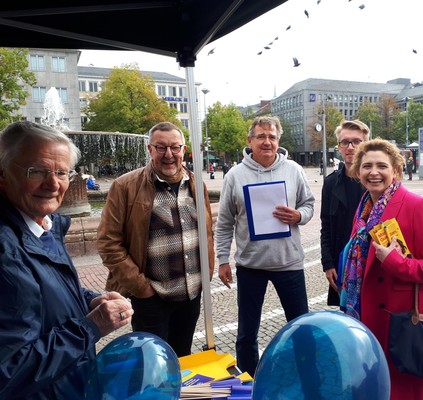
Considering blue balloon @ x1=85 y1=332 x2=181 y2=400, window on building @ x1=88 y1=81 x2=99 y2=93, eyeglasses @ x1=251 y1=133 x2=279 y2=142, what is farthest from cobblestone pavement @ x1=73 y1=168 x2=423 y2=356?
window on building @ x1=88 y1=81 x2=99 y2=93

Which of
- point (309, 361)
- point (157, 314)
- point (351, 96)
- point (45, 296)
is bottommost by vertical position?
point (157, 314)

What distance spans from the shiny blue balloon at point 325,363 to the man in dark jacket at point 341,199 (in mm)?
2218

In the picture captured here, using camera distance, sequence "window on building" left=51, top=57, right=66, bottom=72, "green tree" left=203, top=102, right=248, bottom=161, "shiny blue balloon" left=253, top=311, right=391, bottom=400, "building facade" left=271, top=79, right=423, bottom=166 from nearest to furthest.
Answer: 1. "shiny blue balloon" left=253, top=311, right=391, bottom=400
2. "window on building" left=51, top=57, right=66, bottom=72
3. "green tree" left=203, top=102, right=248, bottom=161
4. "building facade" left=271, top=79, right=423, bottom=166

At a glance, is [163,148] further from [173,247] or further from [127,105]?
[127,105]

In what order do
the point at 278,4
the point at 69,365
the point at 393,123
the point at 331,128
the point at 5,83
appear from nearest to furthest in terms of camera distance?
1. the point at 69,365
2. the point at 278,4
3. the point at 5,83
4. the point at 393,123
5. the point at 331,128

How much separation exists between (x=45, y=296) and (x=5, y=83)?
85.4 feet

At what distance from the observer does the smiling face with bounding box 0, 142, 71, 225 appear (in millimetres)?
1462

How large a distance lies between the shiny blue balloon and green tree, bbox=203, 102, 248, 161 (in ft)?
204

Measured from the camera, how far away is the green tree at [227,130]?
208ft

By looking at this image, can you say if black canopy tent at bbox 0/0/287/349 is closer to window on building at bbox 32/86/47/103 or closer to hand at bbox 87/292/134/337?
hand at bbox 87/292/134/337

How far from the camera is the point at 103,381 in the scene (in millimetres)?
1222

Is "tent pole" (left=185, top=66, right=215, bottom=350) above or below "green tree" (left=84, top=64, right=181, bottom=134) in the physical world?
below

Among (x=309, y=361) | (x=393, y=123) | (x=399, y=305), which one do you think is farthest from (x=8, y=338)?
(x=393, y=123)

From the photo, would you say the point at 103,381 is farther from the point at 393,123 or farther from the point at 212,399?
the point at 393,123
